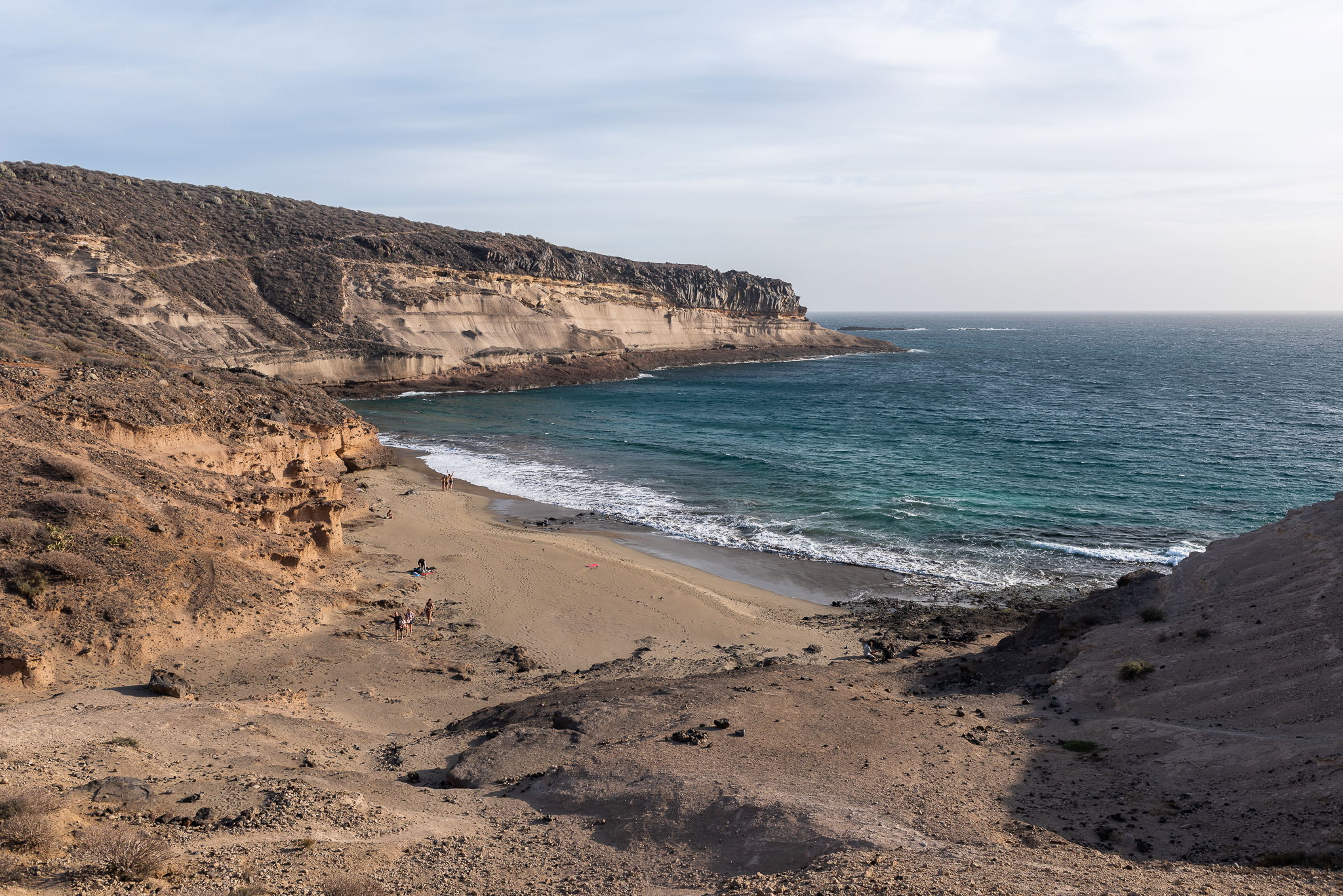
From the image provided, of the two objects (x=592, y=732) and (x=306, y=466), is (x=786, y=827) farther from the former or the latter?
(x=306, y=466)

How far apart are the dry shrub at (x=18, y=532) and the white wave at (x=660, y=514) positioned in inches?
700

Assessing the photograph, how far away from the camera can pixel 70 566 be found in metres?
14.5

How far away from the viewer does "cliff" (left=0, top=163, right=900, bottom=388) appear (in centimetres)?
5119

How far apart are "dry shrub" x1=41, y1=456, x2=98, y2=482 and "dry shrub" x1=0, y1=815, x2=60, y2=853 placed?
12.1 m

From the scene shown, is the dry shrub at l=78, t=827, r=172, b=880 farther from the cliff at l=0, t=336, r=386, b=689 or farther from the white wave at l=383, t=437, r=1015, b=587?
the white wave at l=383, t=437, r=1015, b=587

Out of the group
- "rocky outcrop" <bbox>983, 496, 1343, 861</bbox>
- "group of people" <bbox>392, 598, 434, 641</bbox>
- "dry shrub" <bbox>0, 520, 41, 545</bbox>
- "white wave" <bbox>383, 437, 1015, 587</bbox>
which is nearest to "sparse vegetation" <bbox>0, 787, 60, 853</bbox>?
"dry shrub" <bbox>0, 520, 41, 545</bbox>

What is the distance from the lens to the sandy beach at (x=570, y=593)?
18.9 meters

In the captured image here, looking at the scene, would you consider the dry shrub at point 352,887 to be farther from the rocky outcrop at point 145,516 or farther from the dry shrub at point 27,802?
the rocky outcrop at point 145,516


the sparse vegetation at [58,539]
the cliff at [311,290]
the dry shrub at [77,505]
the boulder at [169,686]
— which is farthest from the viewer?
the cliff at [311,290]

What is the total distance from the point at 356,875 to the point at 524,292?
73.3 m

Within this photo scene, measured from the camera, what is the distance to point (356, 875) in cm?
758

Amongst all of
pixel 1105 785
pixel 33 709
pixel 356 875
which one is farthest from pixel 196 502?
pixel 1105 785

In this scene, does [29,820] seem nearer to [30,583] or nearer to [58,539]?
[30,583]

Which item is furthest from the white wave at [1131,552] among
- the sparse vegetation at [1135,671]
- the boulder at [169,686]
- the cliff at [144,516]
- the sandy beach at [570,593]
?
the boulder at [169,686]
